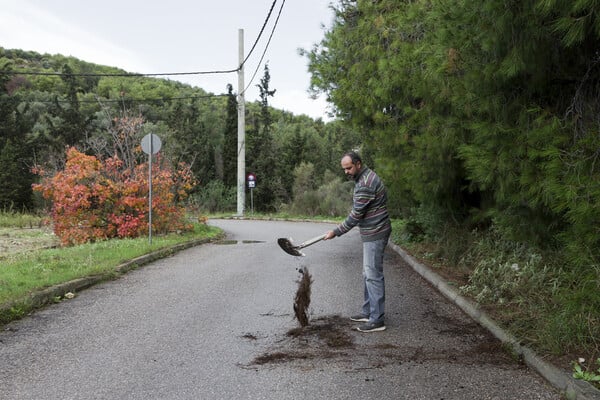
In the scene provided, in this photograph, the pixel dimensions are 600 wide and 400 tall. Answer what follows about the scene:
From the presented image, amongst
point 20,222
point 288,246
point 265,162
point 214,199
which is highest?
point 265,162

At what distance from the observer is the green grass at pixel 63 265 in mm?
6884

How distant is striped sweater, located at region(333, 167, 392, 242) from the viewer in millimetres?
5570

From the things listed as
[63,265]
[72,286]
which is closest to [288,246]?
[72,286]

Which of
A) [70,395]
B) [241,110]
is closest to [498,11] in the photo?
[70,395]

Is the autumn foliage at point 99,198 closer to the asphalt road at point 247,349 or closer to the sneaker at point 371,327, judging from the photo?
the asphalt road at point 247,349

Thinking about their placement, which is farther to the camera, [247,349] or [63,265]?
[63,265]

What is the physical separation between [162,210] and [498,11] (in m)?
12.4

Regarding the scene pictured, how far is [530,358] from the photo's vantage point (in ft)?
14.0

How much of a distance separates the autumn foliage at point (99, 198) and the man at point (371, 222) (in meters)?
9.39

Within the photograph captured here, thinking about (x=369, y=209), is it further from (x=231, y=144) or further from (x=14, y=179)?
(x=231, y=144)

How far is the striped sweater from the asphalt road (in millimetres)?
1076

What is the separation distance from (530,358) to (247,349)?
2.51m

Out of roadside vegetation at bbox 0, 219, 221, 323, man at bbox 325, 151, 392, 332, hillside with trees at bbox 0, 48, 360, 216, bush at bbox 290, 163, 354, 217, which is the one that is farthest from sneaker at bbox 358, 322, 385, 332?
bush at bbox 290, 163, 354, 217

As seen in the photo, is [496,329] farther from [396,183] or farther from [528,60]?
[396,183]
